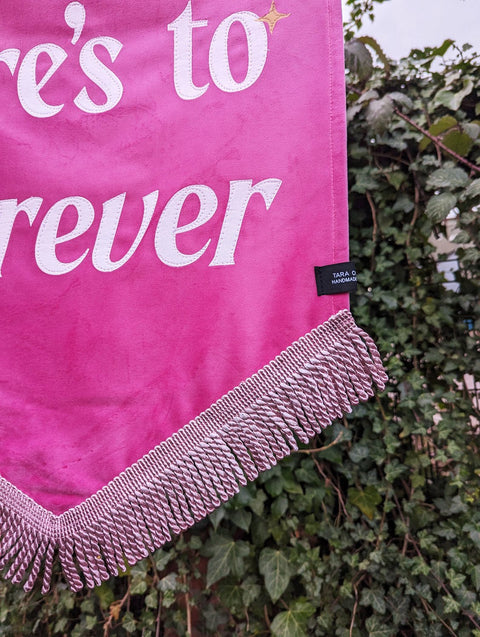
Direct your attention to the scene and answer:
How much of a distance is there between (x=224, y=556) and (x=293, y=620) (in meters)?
0.21

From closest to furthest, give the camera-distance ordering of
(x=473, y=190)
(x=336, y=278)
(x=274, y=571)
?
(x=336, y=278)
(x=473, y=190)
(x=274, y=571)

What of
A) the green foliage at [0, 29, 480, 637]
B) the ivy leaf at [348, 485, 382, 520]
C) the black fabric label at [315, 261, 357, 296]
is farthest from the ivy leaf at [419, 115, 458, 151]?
the ivy leaf at [348, 485, 382, 520]

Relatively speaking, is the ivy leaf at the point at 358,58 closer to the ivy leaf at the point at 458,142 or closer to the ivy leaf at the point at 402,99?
the ivy leaf at the point at 402,99

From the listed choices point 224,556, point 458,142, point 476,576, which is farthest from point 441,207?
point 224,556

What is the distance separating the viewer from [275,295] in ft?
2.01

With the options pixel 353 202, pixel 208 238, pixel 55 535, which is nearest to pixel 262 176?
pixel 208 238

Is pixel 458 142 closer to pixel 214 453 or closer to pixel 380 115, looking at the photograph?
pixel 380 115

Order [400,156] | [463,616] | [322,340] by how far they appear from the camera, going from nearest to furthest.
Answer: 1. [322,340]
2. [463,616]
3. [400,156]

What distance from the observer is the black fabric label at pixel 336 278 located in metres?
0.59

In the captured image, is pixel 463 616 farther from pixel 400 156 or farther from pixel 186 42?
pixel 186 42

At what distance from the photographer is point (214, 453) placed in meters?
0.60

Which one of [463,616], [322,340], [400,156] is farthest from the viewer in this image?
[400,156]

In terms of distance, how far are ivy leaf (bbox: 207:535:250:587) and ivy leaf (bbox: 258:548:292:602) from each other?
0.15 feet

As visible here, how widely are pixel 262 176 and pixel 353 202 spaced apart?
520mm
